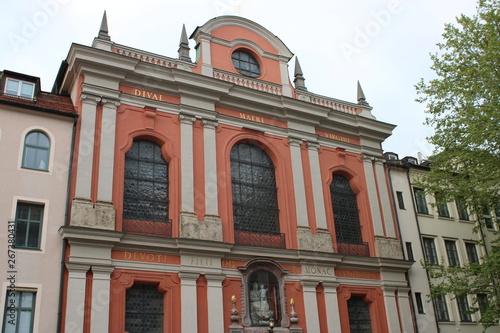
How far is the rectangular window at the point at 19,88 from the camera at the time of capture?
67.4 feet

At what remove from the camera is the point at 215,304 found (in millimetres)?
20328

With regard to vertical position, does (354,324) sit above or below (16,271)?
below

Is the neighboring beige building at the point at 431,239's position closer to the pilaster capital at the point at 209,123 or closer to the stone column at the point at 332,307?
the stone column at the point at 332,307

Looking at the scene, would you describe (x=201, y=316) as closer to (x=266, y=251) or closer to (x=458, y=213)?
(x=266, y=251)

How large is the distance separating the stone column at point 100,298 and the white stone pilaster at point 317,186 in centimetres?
960

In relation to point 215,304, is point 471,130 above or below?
above

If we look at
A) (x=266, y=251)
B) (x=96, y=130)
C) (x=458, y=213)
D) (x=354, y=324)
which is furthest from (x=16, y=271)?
(x=458, y=213)

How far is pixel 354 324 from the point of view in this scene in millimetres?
23656

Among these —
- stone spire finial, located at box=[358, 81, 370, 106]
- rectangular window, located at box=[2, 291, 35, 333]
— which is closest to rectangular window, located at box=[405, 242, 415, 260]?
stone spire finial, located at box=[358, 81, 370, 106]

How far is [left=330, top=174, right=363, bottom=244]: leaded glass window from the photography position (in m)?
25.5

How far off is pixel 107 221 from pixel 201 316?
4799mm

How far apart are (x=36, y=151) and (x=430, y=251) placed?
19.1m

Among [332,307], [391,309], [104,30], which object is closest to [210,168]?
[104,30]

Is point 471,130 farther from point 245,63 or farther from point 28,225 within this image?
point 28,225
